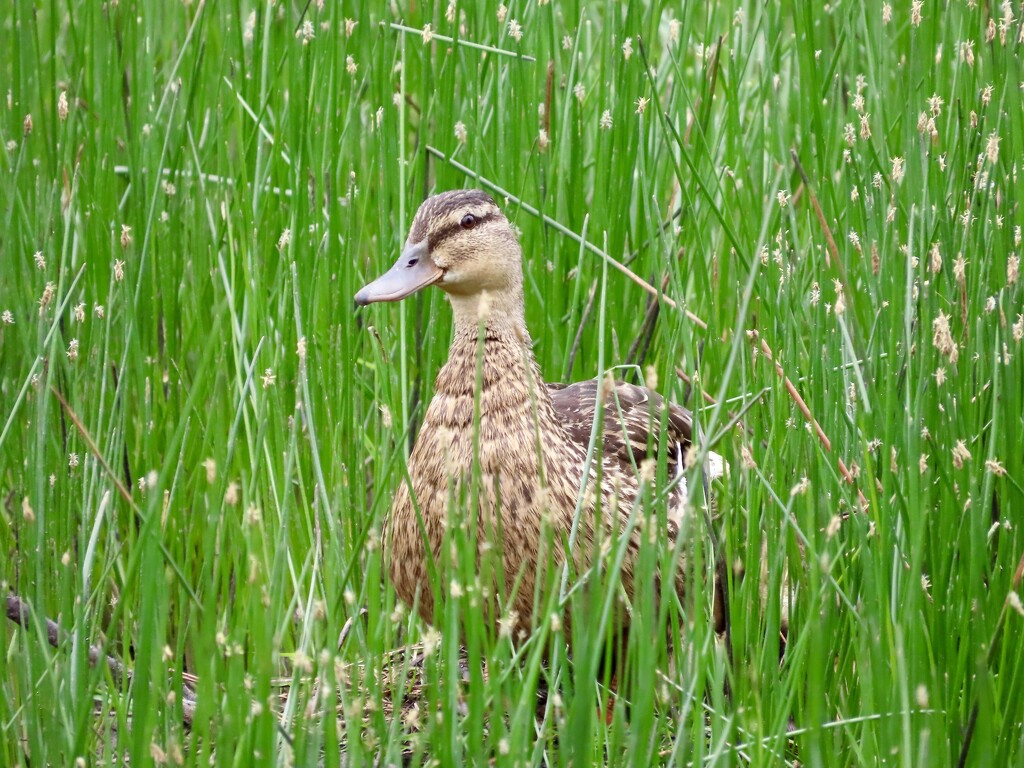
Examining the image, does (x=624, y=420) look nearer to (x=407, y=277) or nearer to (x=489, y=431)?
(x=489, y=431)

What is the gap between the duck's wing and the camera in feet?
10.5

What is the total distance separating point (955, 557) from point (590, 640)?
75cm

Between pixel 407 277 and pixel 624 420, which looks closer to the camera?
pixel 407 277

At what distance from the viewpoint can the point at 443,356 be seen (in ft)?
11.7

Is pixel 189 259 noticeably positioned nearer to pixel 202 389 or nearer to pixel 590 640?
pixel 202 389

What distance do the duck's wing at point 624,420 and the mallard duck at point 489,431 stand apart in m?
0.07

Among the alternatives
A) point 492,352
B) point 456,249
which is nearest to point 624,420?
point 492,352

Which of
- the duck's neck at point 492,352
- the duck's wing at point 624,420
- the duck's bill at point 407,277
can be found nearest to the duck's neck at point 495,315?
the duck's neck at point 492,352

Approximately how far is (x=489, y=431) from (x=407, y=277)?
1.20 ft

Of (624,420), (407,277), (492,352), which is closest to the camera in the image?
(407,277)

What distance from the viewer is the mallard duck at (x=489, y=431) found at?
2.77m

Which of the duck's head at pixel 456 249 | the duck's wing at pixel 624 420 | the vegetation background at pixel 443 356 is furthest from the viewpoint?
the duck's wing at pixel 624 420

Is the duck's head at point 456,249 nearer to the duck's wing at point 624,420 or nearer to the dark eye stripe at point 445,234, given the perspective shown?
the dark eye stripe at point 445,234

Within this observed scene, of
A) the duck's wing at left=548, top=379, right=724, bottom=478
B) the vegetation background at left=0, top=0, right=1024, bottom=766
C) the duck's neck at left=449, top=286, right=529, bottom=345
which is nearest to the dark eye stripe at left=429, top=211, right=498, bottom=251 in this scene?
the duck's neck at left=449, top=286, right=529, bottom=345
